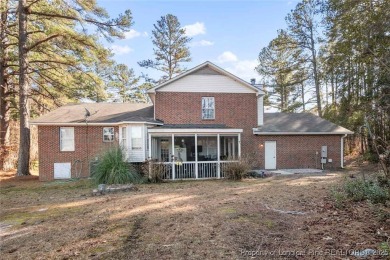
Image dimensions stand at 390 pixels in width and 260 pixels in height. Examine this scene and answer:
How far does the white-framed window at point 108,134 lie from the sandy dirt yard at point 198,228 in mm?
8689

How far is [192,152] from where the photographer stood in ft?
64.4

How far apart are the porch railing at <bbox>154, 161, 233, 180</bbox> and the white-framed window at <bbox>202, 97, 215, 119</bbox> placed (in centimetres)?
314

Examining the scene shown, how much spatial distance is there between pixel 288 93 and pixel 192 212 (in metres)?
29.3

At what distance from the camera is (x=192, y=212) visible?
22.5ft

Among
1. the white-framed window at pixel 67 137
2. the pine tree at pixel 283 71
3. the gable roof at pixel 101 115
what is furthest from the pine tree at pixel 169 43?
the white-framed window at pixel 67 137

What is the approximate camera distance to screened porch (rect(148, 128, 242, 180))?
605 inches

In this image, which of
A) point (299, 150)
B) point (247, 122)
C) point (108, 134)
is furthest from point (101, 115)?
point (299, 150)

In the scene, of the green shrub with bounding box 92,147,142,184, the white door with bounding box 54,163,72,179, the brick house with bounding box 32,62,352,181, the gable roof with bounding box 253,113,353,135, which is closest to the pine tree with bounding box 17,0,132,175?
the brick house with bounding box 32,62,352,181

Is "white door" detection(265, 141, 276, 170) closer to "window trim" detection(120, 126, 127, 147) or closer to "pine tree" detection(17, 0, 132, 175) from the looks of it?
"window trim" detection(120, 126, 127, 147)

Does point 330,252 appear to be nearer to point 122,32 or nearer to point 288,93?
point 122,32

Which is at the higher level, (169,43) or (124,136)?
(169,43)

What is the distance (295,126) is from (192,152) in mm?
7206

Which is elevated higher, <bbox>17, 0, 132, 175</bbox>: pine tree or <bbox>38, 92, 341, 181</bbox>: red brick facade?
<bbox>17, 0, 132, 175</bbox>: pine tree

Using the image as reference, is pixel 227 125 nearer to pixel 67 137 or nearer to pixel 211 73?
pixel 211 73
